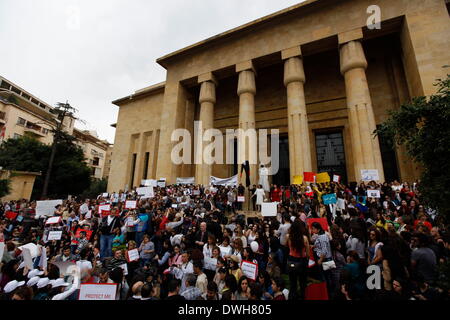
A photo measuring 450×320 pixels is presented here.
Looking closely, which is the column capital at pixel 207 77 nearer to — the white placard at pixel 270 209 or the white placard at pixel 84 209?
the white placard at pixel 84 209

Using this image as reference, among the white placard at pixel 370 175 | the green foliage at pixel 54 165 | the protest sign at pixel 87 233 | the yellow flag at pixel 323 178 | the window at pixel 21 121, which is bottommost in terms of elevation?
the protest sign at pixel 87 233

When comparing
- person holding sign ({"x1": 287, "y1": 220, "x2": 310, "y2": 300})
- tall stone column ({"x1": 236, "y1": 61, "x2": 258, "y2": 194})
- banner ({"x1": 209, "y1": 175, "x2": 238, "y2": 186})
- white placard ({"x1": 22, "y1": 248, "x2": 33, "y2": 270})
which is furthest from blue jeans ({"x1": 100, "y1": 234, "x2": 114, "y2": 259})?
tall stone column ({"x1": 236, "y1": 61, "x2": 258, "y2": 194})

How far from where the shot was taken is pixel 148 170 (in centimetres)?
2334

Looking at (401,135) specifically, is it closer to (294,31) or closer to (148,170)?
(294,31)

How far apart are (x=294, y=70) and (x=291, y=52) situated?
1.55 metres

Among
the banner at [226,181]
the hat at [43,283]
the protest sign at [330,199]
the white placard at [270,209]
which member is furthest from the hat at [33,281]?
the banner at [226,181]

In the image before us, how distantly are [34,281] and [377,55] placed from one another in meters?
23.1

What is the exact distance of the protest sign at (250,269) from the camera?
14.7ft

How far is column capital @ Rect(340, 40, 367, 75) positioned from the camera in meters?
14.1

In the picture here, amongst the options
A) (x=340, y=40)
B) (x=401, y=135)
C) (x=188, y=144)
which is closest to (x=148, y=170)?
(x=188, y=144)

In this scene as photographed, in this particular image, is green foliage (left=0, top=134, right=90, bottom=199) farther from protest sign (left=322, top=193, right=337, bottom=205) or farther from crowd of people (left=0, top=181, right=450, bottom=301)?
protest sign (left=322, top=193, right=337, bottom=205)

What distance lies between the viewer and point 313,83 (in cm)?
1917

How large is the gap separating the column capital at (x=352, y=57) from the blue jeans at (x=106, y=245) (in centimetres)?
1636

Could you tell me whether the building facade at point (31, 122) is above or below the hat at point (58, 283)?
above
